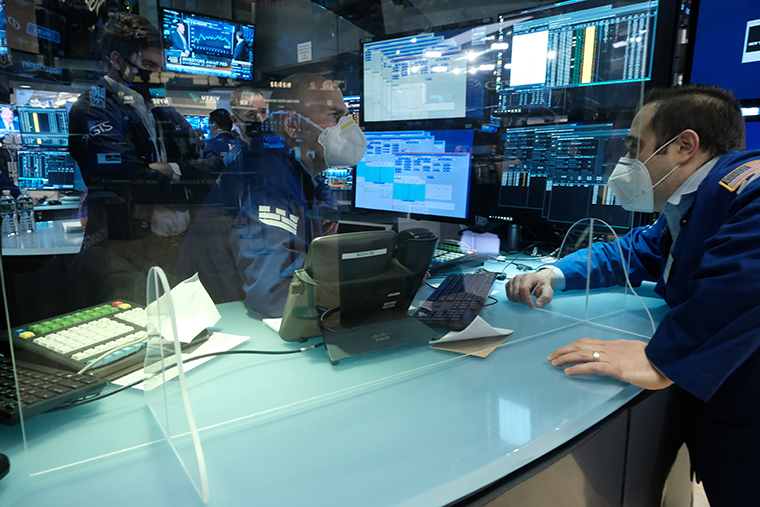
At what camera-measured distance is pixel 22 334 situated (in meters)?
0.78

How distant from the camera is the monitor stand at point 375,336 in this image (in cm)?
90

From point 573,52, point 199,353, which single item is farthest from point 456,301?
point 573,52

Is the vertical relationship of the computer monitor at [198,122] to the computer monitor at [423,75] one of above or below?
below

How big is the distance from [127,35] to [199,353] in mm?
626

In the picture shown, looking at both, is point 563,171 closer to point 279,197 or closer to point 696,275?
point 696,275

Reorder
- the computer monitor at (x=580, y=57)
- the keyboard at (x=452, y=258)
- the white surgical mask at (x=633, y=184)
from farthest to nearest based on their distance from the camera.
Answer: the computer monitor at (x=580, y=57) → the white surgical mask at (x=633, y=184) → the keyboard at (x=452, y=258)

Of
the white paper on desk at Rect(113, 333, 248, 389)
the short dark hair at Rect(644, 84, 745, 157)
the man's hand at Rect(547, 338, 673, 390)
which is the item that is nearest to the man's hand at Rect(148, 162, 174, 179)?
the white paper on desk at Rect(113, 333, 248, 389)

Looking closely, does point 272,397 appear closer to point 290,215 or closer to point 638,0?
point 290,215

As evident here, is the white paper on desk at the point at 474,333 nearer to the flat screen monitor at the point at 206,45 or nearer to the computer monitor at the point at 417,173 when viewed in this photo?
the computer monitor at the point at 417,173

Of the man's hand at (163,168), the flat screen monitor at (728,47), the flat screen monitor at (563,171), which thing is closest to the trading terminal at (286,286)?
the man's hand at (163,168)

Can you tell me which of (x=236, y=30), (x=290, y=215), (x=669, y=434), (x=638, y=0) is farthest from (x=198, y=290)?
(x=638, y=0)

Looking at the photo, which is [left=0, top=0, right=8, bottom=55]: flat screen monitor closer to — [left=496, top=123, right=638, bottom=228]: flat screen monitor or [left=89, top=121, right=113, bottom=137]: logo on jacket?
[left=89, top=121, right=113, bottom=137]: logo on jacket

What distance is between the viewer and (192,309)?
37.2 inches

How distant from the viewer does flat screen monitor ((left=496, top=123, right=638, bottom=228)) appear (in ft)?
4.70
